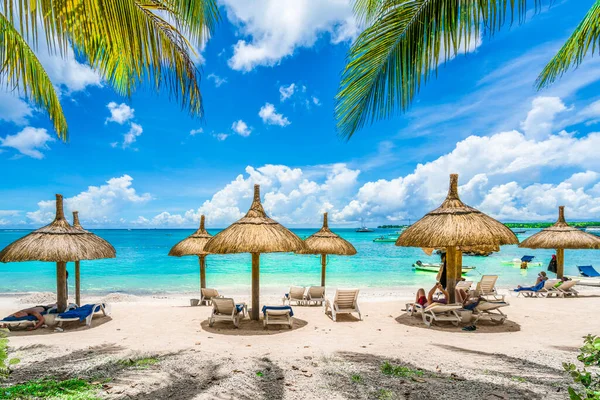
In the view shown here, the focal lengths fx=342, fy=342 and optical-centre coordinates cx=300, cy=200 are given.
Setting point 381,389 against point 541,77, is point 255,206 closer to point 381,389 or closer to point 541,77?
point 381,389

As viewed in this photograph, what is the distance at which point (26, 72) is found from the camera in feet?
14.1

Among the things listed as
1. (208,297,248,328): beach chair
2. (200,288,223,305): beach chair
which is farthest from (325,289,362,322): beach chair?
(200,288,223,305): beach chair

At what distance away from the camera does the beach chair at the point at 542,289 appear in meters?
11.0

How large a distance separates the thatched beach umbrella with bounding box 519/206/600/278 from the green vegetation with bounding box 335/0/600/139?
32.2 ft

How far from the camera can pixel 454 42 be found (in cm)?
256

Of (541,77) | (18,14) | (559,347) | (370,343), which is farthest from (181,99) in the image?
(559,347)

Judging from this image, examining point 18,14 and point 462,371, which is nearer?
point 18,14

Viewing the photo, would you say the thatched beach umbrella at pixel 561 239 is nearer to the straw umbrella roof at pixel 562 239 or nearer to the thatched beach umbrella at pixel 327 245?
the straw umbrella roof at pixel 562 239

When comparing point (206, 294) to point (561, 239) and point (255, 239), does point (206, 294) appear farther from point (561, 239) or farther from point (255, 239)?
point (561, 239)

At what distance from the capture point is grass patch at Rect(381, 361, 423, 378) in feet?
13.2

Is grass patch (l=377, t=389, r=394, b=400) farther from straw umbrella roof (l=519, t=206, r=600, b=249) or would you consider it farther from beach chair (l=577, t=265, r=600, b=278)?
beach chair (l=577, t=265, r=600, b=278)

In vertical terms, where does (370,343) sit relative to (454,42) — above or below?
below

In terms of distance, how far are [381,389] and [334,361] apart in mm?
1102

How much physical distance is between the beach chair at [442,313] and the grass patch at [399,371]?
2925 millimetres
